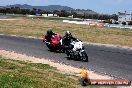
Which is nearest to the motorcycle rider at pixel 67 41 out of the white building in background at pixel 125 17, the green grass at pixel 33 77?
the green grass at pixel 33 77

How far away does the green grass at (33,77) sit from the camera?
1379cm

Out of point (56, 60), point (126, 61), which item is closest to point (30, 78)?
point (56, 60)

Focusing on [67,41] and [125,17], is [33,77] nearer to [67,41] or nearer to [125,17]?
[67,41]

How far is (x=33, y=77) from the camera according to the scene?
15.5 m

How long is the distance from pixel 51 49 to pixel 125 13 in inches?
3985

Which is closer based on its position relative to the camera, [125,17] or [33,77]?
[33,77]

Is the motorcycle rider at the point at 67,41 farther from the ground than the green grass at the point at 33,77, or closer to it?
farther from the ground

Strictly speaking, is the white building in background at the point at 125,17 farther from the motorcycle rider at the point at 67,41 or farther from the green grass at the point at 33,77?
the green grass at the point at 33,77

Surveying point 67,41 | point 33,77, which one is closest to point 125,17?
point 67,41

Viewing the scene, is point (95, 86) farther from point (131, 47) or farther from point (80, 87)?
point (131, 47)

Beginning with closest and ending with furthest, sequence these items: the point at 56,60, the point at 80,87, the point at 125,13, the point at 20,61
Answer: the point at 80,87 < the point at 20,61 < the point at 56,60 < the point at 125,13

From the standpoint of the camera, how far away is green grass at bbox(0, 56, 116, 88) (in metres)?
13.8

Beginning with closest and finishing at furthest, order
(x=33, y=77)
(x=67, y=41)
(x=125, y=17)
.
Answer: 1. (x=33, y=77)
2. (x=67, y=41)
3. (x=125, y=17)

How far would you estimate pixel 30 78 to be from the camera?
15.0m
